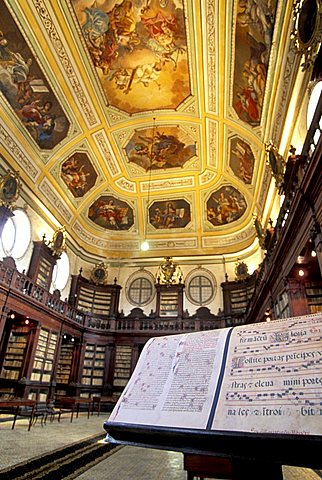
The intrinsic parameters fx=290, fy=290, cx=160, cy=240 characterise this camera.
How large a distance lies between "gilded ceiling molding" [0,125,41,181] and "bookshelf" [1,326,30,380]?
5.81m

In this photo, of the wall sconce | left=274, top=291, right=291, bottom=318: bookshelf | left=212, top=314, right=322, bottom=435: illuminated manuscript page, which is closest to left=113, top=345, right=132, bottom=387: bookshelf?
the wall sconce

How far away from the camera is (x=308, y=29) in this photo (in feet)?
15.0

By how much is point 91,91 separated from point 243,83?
5.31m

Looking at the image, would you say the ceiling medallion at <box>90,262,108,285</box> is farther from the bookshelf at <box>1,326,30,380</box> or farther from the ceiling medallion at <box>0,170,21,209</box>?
the ceiling medallion at <box>0,170,21,209</box>

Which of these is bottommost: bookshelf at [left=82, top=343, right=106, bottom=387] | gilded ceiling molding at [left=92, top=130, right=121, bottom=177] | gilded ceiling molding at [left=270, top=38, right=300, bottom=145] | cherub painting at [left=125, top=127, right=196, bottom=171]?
bookshelf at [left=82, top=343, right=106, bottom=387]

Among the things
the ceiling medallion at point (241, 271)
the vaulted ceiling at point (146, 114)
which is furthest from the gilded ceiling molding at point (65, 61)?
the ceiling medallion at point (241, 271)

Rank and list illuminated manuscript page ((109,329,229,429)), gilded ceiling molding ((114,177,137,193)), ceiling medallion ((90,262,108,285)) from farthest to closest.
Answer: ceiling medallion ((90,262,108,285)) < gilded ceiling molding ((114,177,137,193)) < illuminated manuscript page ((109,329,229,429))

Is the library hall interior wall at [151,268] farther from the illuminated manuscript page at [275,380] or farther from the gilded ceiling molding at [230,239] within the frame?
the illuminated manuscript page at [275,380]

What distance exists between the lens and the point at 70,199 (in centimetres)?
1387

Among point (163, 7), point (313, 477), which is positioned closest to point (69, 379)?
point (313, 477)

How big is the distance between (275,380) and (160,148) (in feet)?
43.7

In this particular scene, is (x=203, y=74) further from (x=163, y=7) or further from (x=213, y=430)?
(x=213, y=430)

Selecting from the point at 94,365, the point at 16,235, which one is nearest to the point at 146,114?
the point at 16,235

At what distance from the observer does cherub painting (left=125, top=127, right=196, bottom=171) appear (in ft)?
41.7
